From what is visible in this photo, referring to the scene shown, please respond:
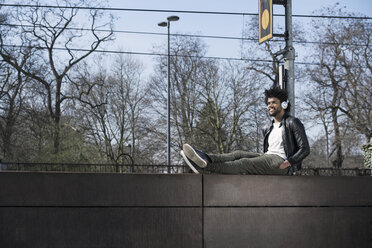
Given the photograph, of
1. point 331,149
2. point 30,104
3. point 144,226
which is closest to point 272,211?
point 144,226

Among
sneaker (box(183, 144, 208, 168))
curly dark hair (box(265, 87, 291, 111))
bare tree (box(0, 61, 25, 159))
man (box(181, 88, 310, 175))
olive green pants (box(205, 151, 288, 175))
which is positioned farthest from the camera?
bare tree (box(0, 61, 25, 159))

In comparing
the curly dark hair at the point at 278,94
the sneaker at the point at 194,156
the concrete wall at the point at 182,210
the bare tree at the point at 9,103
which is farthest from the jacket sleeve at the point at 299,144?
the bare tree at the point at 9,103

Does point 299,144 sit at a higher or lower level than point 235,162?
higher

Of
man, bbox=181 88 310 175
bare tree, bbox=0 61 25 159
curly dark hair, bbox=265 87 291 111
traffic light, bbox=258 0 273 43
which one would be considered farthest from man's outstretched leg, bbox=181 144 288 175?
bare tree, bbox=0 61 25 159

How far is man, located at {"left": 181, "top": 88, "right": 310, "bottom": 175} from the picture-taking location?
4.66 metres

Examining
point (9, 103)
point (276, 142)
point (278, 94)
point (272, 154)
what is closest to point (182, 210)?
point (272, 154)

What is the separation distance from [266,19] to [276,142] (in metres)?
4.94

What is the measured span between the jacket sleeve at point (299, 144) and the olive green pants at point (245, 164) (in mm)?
141

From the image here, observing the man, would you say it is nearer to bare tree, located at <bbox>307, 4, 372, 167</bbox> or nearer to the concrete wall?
the concrete wall

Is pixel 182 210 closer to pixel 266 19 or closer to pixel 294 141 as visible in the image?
pixel 294 141

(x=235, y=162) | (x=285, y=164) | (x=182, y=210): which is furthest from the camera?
(x=285, y=164)

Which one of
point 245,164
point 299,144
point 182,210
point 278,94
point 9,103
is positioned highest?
point 9,103

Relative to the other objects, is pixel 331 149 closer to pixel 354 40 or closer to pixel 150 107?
pixel 354 40

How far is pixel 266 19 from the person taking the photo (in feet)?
31.4
